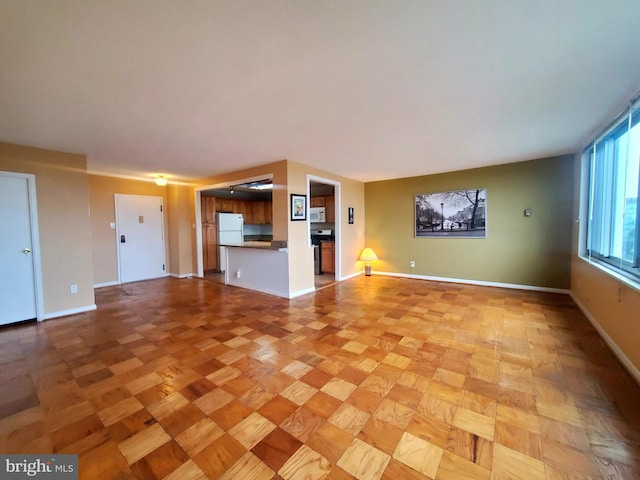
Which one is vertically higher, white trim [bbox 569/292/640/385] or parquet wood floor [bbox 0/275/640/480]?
white trim [bbox 569/292/640/385]

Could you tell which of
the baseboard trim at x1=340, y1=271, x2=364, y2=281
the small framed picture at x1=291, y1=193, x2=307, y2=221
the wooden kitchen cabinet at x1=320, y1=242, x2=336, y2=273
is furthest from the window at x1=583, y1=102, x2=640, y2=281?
the wooden kitchen cabinet at x1=320, y1=242, x2=336, y2=273

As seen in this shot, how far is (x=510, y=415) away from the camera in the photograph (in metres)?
1.67

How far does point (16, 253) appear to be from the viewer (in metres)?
3.35

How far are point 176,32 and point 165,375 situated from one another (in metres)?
2.46

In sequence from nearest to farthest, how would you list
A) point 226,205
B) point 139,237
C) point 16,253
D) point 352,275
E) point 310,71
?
point 310,71
point 16,253
point 139,237
point 352,275
point 226,205

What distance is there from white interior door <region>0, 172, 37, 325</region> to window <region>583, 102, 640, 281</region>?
6.73 m

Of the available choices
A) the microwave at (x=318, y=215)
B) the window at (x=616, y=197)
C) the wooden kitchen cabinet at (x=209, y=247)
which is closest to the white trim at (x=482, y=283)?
the window at (x=616, y=197)

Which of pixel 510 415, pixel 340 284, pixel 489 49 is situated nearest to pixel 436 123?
pixel 489 49

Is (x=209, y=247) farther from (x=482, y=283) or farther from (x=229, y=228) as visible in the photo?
(x=482, y=283)

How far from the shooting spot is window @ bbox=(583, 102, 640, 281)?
7.66 ft

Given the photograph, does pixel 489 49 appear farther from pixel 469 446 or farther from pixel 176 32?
pixel 469 446

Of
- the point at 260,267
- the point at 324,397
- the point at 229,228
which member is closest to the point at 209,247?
the point at 229,228

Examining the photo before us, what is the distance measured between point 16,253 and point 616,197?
728cm

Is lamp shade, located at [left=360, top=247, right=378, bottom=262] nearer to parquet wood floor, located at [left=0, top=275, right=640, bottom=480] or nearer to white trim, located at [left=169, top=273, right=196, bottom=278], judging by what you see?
parquet wood floor, located at [left=0, top=275, right=640, bottom=480]
